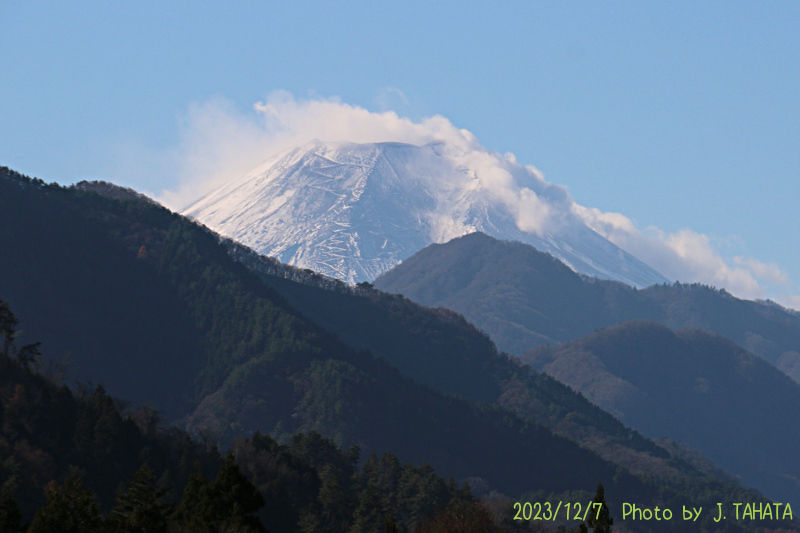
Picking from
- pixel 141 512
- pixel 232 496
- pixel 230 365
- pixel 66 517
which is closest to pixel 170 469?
pixel 232 496

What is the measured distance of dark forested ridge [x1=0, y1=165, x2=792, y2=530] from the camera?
16488cm

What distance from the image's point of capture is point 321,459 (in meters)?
105

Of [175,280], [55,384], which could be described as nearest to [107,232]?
[175,280]

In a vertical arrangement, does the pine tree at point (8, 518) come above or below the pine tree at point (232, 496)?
below

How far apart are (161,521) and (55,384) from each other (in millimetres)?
53031

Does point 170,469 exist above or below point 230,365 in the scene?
below

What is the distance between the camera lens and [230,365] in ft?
591

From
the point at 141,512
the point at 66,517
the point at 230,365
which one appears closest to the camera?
the point at 66,517

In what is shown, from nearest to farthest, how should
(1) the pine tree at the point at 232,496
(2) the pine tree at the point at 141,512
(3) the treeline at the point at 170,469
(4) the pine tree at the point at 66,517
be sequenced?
(4) the pine tree at the point at 66,517
(2) the pine tree at the point at 141,512
(1) the pine tree at the point at 232,496
(3) the treeline at the point at 170,469

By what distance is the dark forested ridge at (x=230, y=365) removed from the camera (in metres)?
165

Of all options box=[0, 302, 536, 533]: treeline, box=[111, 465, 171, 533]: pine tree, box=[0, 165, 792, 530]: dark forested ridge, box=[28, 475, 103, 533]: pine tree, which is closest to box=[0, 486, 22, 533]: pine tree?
box=[28, 475, 103, 533]: pine tree

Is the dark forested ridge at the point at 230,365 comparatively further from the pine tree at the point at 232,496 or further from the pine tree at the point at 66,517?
the pine tree at the point at 66,517

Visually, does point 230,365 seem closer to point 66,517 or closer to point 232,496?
point 232,496

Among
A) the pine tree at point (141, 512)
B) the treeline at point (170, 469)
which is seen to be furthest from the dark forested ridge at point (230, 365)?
the pine tree at point (141, 512)
